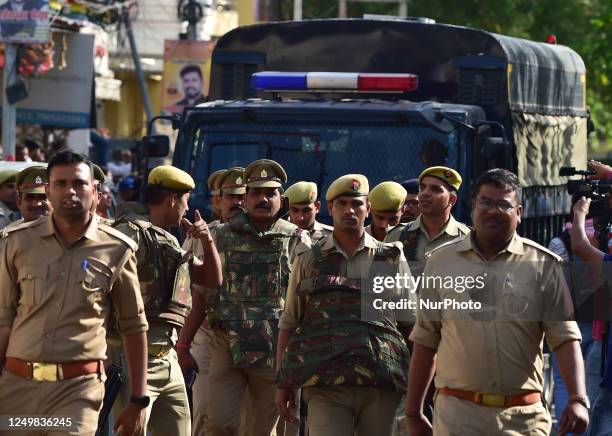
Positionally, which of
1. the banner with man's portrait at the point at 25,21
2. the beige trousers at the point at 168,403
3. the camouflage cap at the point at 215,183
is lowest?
the beige trousers at the point at 168,403

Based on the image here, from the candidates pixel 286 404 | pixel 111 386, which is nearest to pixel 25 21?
pixel 111 386

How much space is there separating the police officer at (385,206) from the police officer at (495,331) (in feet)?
10.4

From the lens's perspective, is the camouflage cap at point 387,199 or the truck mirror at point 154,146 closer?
the camouflage cap at point 387,199

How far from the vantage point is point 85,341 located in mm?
7152

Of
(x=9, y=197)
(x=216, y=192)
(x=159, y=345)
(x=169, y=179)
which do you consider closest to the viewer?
(x=159, y=345)

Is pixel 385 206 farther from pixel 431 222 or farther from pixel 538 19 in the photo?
pixel 538 19

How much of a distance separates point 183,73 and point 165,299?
19329 millimetres

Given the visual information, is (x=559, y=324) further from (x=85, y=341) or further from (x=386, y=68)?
(x=386, y=68)

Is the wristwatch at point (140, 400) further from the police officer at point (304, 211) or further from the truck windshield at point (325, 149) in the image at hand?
the truck windshield at point (325, 149)

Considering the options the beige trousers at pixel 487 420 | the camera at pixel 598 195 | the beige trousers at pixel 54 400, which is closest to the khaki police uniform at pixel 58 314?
the beige trousers at pixel 54 400

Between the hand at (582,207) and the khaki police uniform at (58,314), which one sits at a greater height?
the hand at (582,207)

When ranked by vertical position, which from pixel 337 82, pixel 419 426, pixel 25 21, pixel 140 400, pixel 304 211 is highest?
pixel 25 21

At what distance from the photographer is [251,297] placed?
9828 millimetres

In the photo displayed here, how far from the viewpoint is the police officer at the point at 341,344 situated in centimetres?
838
